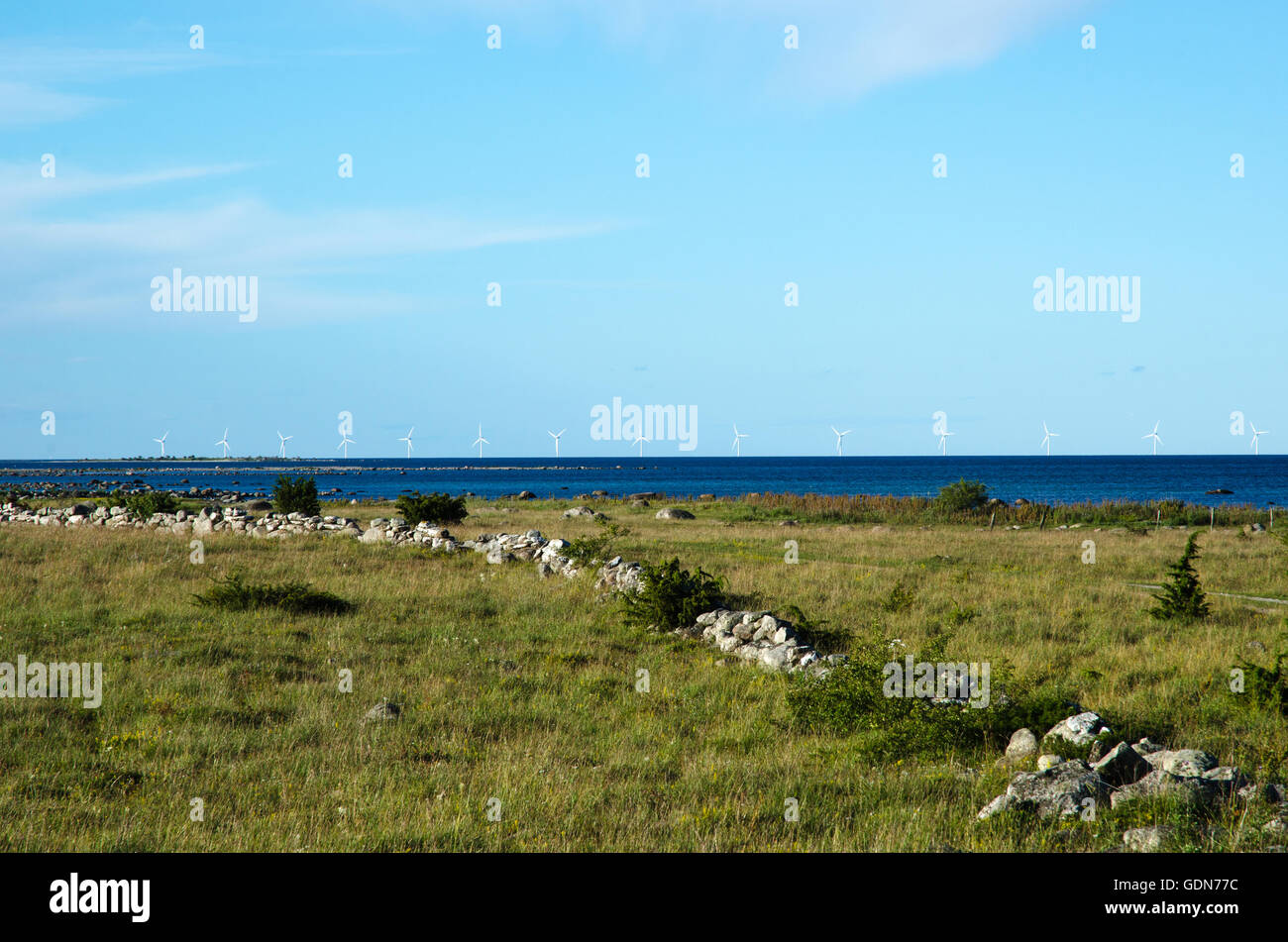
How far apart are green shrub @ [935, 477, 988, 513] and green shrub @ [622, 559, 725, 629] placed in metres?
42.8

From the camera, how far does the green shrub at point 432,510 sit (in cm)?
4225

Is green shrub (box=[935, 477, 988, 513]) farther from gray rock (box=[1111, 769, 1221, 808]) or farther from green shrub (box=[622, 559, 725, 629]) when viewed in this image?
gray rock (box=[1111, 769, 1221, 808])

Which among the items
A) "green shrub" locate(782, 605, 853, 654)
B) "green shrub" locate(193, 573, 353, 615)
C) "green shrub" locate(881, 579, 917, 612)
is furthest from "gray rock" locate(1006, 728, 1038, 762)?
"green shrub" locate(193, 573, 353, 615)

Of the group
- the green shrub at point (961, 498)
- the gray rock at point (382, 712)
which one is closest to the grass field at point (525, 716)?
the gray rock at point (382, 712)

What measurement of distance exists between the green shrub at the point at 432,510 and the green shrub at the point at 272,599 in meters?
22.0

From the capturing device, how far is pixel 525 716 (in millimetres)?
11625

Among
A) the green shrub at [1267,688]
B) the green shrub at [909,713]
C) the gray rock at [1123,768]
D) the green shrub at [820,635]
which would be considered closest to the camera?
the gray rock at [1123,768]

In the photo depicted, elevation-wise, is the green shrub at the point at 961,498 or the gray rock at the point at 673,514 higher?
the green shrub at the point at 961,498

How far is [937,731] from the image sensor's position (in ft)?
34.7

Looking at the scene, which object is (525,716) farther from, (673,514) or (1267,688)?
(673,514)

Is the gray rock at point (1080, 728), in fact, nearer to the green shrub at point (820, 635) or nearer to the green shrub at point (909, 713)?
the green shrub at point (909, 713)

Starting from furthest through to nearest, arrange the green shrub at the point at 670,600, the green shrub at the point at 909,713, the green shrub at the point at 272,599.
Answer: the green shrub at the point at 272,599, the green shrub at the point at 670,600, the green shrub at the point at 909,713
